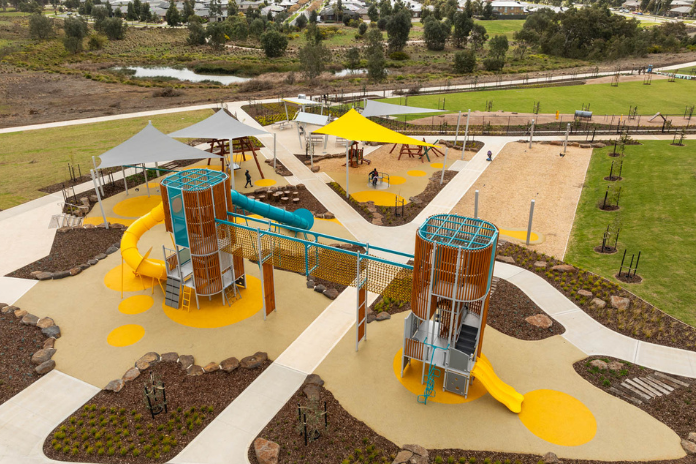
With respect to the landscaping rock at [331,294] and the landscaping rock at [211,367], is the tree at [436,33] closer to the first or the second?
the landscaping rock at [331,294]

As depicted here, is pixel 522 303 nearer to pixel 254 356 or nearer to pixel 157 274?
pixel 254 356

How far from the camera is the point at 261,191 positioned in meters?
26.6

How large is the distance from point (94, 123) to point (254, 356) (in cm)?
3922

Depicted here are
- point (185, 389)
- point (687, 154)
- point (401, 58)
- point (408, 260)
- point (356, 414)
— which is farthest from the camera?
point (401, 58)

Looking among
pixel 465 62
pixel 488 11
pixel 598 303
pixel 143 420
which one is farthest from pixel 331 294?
pixel 488 11

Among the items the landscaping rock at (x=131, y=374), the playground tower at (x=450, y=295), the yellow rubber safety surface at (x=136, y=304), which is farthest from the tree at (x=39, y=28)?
the playground tower at (x=450, y=295)

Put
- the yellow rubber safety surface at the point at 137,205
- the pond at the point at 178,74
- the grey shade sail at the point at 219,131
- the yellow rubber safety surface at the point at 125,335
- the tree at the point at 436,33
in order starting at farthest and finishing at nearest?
the tree at the point at 436,33, the pond at the point at 178,74, the grey shade sail at the point at 219,131, the yellow rubber safety surface at the point at 137,205, the yellow rubber safety surface at the point at 125,335

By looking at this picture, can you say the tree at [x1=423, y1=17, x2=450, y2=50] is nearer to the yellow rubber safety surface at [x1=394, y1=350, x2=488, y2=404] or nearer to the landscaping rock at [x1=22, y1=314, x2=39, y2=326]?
the yellow rubber safety surface at [x1=394, y1=350, x2=488, y2=404]

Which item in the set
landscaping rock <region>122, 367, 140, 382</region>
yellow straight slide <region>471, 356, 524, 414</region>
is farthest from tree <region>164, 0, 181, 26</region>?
yellow straight slide <region>471, 356, 524, 414</region>

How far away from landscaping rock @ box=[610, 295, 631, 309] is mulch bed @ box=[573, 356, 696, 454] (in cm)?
308

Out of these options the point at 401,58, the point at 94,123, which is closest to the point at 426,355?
the point at 94,123

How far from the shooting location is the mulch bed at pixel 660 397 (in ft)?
37.1

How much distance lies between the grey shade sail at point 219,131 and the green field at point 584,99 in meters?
23.6

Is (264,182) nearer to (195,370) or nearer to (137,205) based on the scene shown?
(137,205)
